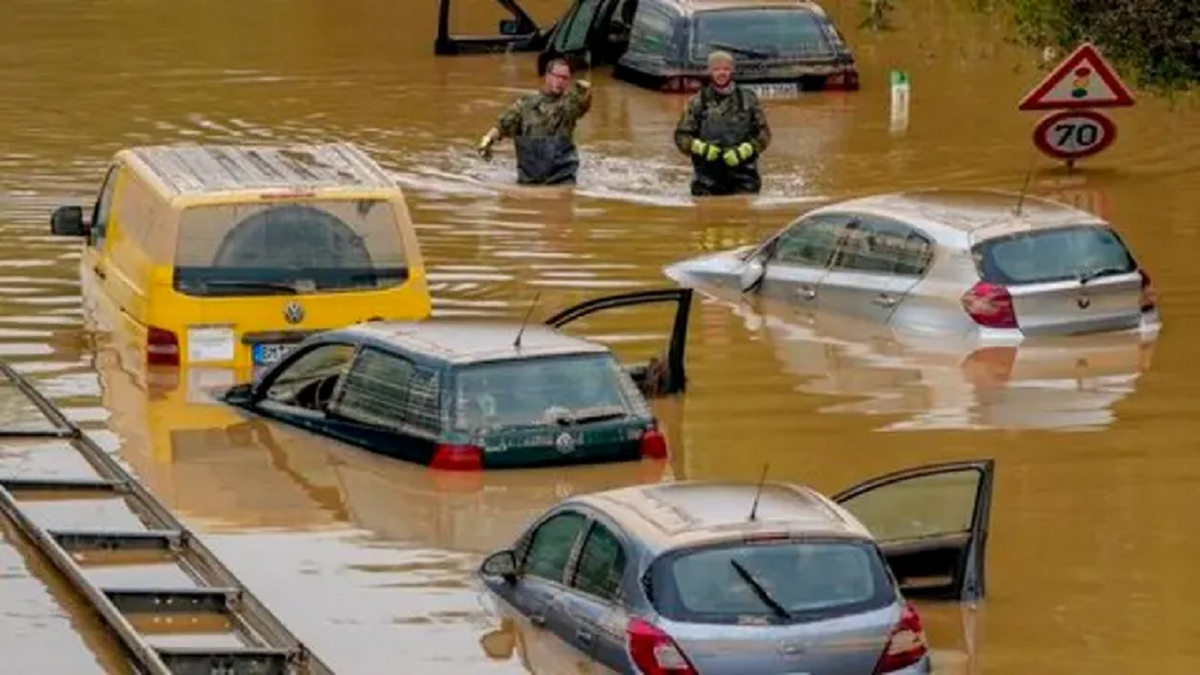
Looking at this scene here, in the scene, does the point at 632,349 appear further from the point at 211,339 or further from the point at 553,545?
the point at 553,545

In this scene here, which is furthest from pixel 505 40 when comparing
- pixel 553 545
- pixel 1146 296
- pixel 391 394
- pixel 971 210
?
pixel 553 545

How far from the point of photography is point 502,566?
16.8m

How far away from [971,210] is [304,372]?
5.94m

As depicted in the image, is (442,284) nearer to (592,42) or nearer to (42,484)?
(42,484)

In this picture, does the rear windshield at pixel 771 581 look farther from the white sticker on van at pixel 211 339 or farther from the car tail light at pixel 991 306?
the car tail light at pixel 991 306

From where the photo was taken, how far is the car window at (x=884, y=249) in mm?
25078

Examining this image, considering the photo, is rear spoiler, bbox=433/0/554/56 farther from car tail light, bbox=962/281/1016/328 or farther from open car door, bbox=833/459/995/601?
open car door, bbox=833/459/995/601

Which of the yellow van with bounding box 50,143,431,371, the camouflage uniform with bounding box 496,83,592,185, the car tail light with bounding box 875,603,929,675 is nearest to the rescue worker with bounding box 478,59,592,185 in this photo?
the camouflage uniform with bounding box 496,83,592,185

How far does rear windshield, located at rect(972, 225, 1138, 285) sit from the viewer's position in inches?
965

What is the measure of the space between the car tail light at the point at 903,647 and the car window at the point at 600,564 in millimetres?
1249

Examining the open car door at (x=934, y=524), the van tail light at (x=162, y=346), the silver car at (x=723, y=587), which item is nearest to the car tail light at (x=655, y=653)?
the silver car at (x=723, y=587)

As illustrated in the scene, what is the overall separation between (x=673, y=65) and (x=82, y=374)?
17.2 m

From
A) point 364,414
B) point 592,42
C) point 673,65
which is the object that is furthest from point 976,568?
point 592,42

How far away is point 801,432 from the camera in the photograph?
72.1 feet
